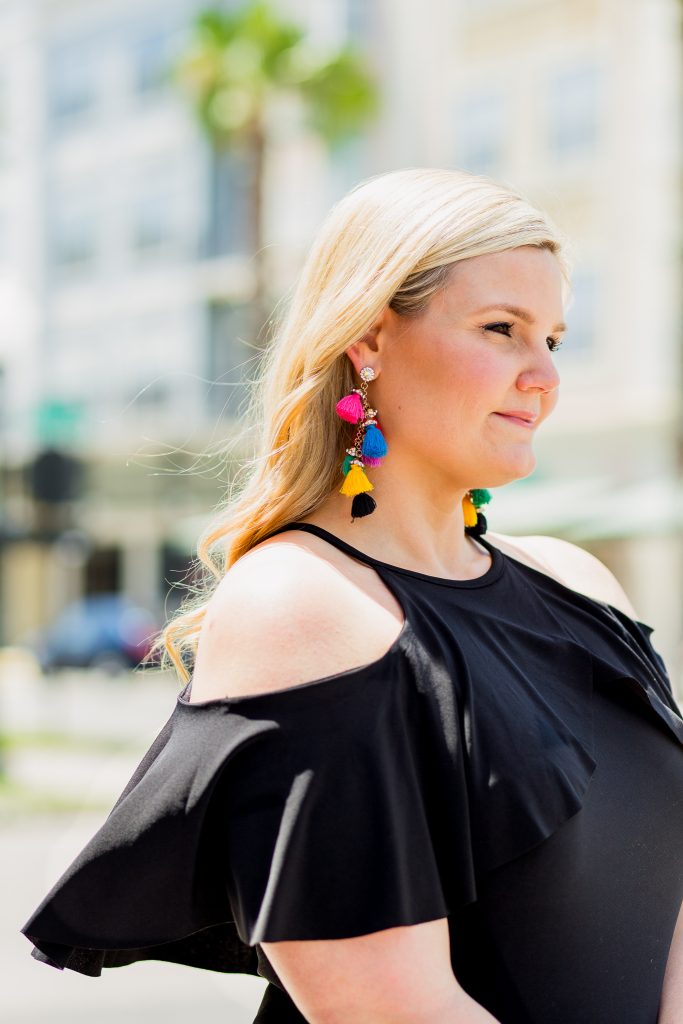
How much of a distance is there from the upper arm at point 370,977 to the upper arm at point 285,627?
10.1 inches

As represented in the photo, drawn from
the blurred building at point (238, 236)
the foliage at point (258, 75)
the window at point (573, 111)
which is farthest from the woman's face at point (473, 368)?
the window at point (573, 111)

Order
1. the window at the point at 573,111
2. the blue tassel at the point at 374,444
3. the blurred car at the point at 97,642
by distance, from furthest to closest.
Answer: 1. the blurred car at the point at 97,642
2. the window at the point at 573,111
3. the blue tassel at the point at 374,444

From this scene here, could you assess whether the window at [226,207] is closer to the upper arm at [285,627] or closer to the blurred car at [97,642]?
the blurred car at [97,642]

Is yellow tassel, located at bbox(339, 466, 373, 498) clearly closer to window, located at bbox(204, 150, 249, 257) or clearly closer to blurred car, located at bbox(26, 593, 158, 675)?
blurred car, located at bbox(26, 593, 158, 675)

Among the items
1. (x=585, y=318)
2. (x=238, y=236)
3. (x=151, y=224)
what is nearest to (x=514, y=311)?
(x=585, y=318)

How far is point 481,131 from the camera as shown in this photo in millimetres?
21266

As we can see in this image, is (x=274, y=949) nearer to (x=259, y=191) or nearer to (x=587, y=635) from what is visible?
(x=587, y=635)

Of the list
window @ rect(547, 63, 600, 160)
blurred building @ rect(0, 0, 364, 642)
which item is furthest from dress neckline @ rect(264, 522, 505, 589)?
blurred building @ rect(0, 0, 364, 642)

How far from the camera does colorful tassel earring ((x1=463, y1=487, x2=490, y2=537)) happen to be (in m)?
1.76

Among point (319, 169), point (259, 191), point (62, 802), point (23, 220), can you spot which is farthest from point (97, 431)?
point (62, 802)

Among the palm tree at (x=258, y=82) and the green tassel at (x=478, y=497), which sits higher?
the palm tree at (x=258, y=82)

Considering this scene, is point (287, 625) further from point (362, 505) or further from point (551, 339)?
point (551, 339)

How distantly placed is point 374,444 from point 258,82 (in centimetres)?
1801

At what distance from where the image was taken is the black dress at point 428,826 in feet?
4.15
